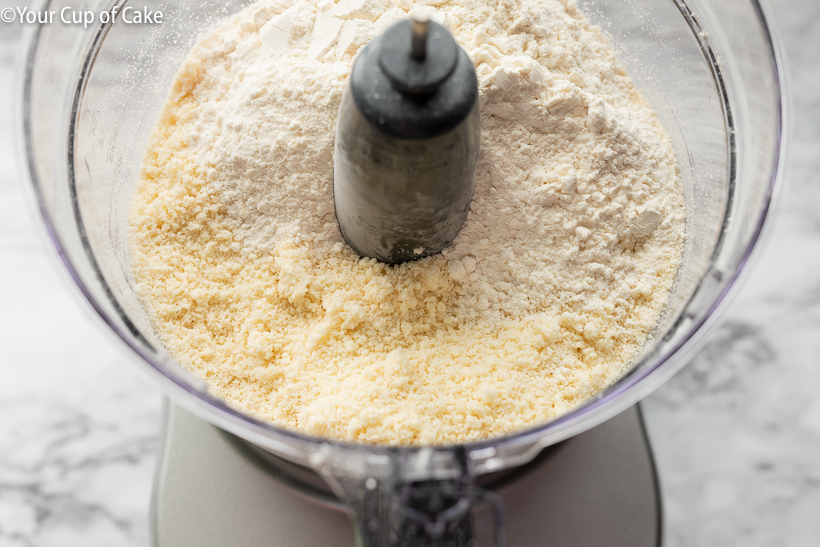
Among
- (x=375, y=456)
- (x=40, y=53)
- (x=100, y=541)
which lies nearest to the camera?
(x=375, y=456)

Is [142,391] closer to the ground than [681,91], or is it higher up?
closer to the ground

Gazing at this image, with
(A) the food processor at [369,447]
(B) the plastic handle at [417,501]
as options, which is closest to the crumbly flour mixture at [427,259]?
(A) the food processor at [369,447]

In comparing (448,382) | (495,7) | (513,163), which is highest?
(495,7)

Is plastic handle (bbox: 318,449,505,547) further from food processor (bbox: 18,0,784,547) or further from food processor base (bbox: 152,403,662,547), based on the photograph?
food processor base (bbox: 152,403,662,547)

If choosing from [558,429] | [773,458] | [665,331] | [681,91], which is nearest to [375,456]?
[558,429]

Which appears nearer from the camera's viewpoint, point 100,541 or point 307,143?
point 307,143

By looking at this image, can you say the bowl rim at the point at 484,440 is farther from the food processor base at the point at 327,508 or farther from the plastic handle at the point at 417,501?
the food processor base at the point at 327,508

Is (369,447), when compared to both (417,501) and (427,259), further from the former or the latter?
Answer: (427,259)

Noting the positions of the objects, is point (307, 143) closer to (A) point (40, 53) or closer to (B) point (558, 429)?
(A) point (40, 53)
